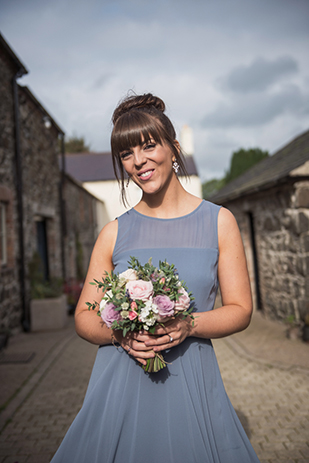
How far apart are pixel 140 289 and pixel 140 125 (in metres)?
0.76

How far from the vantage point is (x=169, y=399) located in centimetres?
159

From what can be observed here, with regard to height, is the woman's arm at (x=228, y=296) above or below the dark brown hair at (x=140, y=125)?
below

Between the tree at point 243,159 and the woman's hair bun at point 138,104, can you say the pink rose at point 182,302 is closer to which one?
the woman's hair bun at point 138,104

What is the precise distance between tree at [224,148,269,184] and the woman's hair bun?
2818 centimetres

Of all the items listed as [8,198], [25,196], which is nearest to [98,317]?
[8,198]

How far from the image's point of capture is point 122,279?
1.47m

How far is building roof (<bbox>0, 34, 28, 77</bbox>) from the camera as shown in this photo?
7.68 m

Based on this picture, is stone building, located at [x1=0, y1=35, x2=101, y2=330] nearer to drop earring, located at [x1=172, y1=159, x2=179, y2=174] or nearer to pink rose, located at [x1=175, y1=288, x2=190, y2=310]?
drop earring, located at [x1=172, y1=159, x2=179, y2=174]

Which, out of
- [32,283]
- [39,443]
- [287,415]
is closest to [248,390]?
[287,415]

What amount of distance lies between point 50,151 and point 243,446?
11364mm

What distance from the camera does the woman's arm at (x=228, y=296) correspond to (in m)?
1.56

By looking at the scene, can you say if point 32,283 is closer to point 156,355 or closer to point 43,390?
point 43,390

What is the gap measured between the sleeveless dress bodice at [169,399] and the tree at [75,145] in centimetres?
4238

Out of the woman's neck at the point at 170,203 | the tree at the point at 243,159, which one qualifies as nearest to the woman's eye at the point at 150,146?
the woman's neck at the point at 170,203
